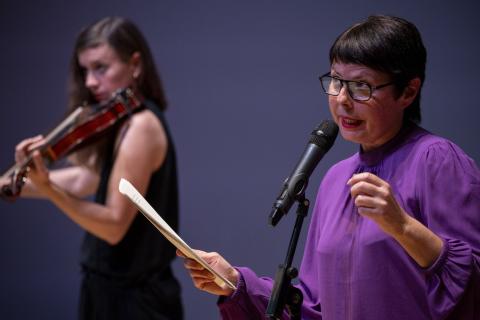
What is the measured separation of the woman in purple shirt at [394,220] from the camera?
1.40 meters

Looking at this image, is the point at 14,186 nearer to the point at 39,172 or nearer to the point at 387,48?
the point at 39,172

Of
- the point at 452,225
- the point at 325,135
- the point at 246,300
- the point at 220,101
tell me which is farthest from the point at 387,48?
the point at 220,101

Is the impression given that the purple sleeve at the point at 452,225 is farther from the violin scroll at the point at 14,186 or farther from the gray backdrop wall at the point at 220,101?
the violin scroll at the point at 14,186

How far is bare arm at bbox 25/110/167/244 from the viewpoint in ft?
8.85

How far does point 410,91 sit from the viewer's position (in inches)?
62.2

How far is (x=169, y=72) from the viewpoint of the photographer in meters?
3.67

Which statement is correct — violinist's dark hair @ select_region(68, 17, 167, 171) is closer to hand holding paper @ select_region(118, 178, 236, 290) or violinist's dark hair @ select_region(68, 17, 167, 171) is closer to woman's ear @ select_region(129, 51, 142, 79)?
woman's ear @ select_region(129, 51, 142, 79)

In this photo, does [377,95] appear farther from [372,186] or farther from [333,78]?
[372,186]

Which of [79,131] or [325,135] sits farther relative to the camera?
[79,131]

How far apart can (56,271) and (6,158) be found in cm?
65

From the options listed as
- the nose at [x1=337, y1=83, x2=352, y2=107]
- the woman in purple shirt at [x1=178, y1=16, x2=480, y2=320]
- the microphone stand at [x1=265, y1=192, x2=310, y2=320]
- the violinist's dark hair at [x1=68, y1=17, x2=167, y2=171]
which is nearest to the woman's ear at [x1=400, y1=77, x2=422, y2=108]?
the woman in purple shirt at [x1=178, y1=16, x2=480, y2=320]

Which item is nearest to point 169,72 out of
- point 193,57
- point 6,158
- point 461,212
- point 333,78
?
point 193,57

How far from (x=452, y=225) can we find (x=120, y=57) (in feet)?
5.68

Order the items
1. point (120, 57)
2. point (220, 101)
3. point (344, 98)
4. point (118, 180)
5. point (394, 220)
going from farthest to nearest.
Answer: point (220, 101) < point (120, 57) < point (118, 180) < point (344, 98) < point (394, 220)
